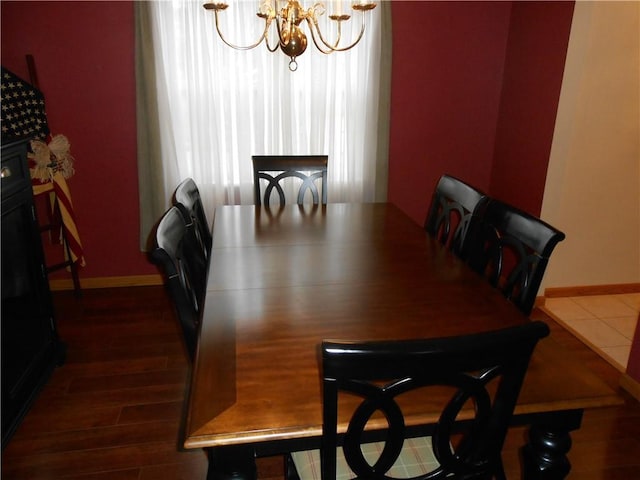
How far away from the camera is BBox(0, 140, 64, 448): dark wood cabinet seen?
183 cm

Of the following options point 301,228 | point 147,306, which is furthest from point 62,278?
point 301,228

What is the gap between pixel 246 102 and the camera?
3.03m

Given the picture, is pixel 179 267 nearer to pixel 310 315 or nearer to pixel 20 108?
pixel 310 315

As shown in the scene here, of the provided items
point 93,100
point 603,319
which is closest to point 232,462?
point 93,100

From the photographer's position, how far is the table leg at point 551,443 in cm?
106

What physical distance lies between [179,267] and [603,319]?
2.81 m

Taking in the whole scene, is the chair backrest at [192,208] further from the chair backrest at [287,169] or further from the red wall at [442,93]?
the red wall at [442,93]

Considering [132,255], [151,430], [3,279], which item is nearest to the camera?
[3,279]

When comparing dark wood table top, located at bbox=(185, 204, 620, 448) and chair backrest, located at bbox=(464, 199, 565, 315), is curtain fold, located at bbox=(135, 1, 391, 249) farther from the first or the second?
chair backrest, located at bbox=(464, 199, 565, 315)

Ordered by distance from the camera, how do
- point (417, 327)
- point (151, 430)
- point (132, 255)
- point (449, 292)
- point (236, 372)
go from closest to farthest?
point (236, 372), point (417, 327), point (449, 292), point (151, 430), point (132, 255)

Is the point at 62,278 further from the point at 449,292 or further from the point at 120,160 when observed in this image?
the point at 449,292

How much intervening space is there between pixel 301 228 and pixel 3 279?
1231mm

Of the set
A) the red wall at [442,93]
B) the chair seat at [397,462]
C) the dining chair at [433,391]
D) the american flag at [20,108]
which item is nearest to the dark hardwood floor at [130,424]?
the chair seat at [397,462]

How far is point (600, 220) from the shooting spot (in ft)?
10.2
